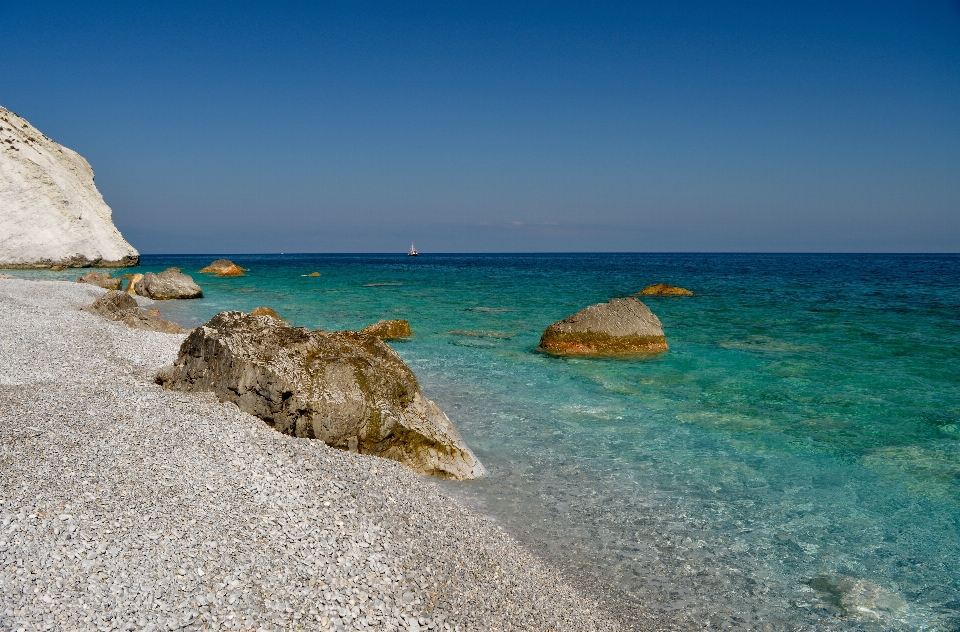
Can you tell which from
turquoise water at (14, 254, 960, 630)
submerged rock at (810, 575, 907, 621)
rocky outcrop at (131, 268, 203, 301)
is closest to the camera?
submerged rock at (810, 575, 907, 621)

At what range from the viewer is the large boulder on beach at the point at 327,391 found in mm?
8438

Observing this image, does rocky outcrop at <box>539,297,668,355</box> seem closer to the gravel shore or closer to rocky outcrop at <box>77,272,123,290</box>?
the gravel shore

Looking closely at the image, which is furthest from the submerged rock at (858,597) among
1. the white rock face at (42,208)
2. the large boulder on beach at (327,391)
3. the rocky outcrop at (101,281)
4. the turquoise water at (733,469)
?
the white rock face at (42,208)

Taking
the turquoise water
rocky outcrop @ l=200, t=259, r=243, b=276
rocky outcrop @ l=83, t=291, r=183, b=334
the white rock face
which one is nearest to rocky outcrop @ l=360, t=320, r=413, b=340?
the turquoise water

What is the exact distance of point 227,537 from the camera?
514 cm

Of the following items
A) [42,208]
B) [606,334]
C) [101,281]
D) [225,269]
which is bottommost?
[606,334]

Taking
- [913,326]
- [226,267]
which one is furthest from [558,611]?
[226,267]

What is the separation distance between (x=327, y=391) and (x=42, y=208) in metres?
61.0

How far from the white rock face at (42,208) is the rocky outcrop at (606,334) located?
186 feet

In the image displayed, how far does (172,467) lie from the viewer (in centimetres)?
630

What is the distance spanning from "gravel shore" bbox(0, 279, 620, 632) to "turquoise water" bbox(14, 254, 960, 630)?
1.19 metres

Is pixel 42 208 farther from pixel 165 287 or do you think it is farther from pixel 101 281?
pixel 165 287

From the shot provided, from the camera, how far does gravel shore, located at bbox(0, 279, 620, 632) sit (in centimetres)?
427

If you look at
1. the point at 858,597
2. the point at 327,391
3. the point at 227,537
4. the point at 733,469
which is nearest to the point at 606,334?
the point at 733,469
